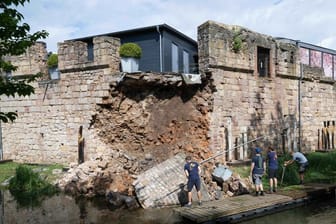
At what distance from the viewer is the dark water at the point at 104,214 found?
8.65 meters

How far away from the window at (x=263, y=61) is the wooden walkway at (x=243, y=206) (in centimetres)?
531

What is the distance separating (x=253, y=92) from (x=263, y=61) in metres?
1.60

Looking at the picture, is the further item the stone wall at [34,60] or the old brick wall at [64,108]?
the stone wall at [34,60]

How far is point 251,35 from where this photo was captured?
1359 cm

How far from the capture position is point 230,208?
347 inches

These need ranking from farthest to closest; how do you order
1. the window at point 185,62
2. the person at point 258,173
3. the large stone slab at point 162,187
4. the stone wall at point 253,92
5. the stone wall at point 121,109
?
1. the window at point 185,62
2. the stone wall at point 253,92
3. the stone wall at point 121,109
4. the person at point 258,173
5. the large stone slab at point 162,187

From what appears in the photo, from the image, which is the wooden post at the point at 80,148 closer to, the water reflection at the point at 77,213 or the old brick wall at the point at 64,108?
the old brick wall at the point at 64,108

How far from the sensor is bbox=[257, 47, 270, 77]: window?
14.4 metres

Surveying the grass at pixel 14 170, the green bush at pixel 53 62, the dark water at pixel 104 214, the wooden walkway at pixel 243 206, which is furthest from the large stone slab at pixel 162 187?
the green bush at pixel 53 62

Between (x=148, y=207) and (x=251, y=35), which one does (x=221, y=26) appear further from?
(x=148, y=207)

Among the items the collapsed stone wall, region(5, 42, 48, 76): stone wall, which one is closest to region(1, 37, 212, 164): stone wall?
the collapsed stone wall

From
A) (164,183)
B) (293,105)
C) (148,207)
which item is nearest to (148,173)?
(164,183)

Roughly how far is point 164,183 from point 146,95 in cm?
325

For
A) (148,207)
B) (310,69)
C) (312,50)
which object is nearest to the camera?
(148,207)
